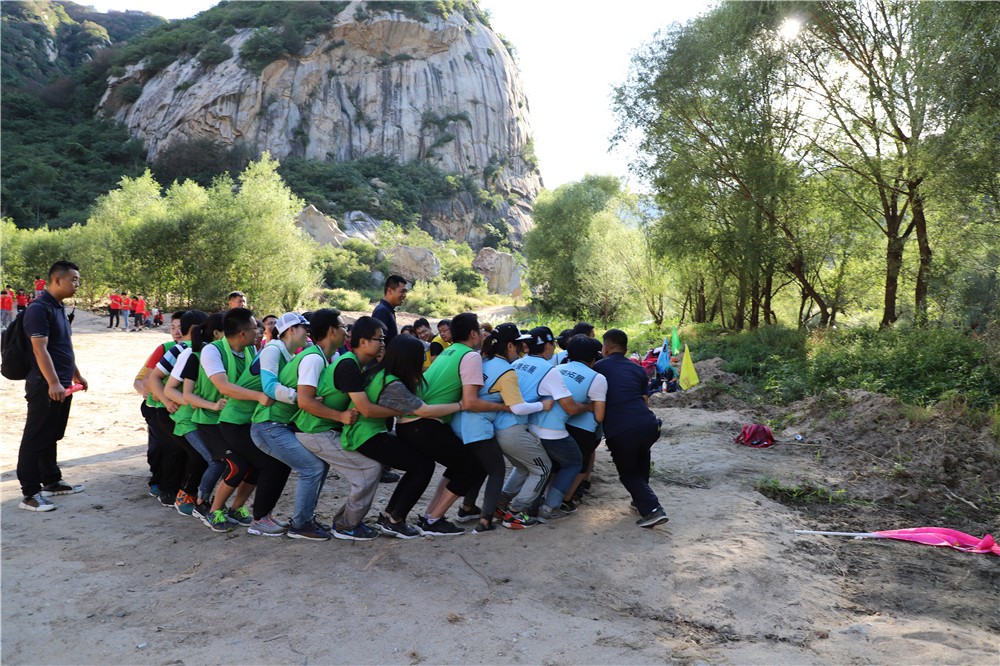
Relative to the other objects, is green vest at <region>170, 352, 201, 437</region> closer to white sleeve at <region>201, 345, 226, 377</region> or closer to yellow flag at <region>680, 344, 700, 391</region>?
white sleeve at <region>201, 345, 226, 377</region>

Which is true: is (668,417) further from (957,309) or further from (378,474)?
(957,309)

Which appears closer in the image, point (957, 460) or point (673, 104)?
point (957, 460)

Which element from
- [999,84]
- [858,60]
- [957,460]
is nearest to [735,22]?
[858,60]

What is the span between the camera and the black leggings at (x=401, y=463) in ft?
15.4

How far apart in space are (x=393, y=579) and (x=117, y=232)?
104ft

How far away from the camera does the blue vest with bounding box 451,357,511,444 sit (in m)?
5.01

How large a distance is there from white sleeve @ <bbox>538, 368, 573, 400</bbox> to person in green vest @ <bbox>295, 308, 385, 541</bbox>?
1.46 meters

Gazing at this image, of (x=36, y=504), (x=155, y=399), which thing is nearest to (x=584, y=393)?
(x=155, y=399)

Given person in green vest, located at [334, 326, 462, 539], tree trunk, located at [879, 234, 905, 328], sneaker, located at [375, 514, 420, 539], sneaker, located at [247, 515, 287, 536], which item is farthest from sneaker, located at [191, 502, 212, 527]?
tree trunk, located at [879, 234, 905, 328]

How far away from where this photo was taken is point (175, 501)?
563cm

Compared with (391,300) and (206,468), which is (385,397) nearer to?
(206,468)

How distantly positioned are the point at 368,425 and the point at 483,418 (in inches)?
36.2

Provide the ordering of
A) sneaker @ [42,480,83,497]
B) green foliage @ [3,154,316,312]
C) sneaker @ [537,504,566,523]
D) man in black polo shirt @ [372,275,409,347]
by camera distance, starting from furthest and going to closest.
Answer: green foliage @ [3,154,316,312]
man in black polo shirt @ [372,275,409,347]
sneaker @ [42,480,83,497]
sneaker @ [537,504,566,523]

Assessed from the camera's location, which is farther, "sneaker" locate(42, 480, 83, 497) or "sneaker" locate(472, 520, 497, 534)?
"sneaker" locate(42, 480, 83, 497)
